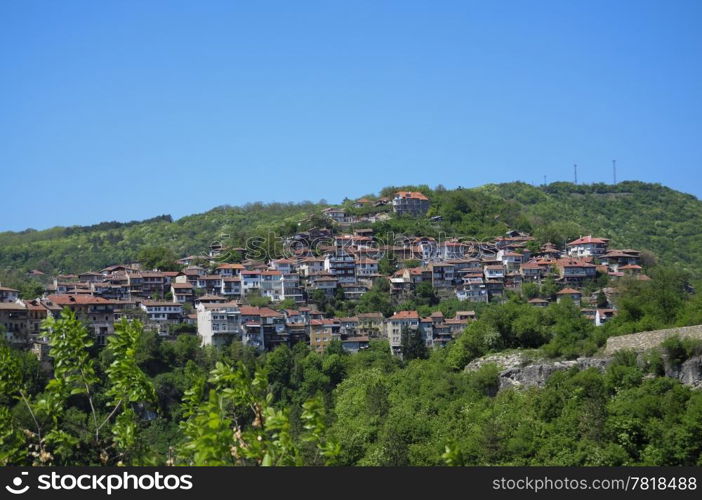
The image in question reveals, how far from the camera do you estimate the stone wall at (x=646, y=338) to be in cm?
2727

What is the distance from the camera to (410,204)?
56875mm

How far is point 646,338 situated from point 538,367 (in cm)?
336

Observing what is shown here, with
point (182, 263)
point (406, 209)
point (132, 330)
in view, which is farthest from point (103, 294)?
point (132, 330)

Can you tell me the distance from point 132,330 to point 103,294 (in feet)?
112

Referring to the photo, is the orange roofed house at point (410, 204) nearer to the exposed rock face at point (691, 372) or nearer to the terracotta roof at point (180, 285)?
the terracotta roof at point (180, 285)

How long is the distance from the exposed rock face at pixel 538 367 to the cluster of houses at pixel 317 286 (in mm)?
7453

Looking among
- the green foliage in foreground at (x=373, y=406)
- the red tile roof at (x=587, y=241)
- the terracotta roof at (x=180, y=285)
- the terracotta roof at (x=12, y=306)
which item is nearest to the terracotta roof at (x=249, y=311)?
the green foliage in foreground at (x=373, y=406)

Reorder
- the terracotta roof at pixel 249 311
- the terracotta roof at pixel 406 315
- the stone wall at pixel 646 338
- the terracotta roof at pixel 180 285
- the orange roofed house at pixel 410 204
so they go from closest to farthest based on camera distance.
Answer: the stone wall at pixel 646 338, the terracotta roof at pixel 249 311, the terracotta roof at pixel 406 315, the terracotta roof at pixel 180 285, the orange roofed house at pixel 410 204

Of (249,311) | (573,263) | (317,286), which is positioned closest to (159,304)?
(249,311)

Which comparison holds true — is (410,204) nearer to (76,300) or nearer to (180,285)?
(180,285)

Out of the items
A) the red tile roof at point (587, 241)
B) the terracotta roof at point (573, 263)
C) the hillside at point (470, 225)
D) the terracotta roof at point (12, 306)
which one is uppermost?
the hillside at point (470, 225)

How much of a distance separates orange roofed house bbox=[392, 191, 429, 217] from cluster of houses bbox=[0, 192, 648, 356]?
4941mm

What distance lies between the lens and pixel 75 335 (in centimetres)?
948

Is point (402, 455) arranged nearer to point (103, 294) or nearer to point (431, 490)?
point (431, 490)
